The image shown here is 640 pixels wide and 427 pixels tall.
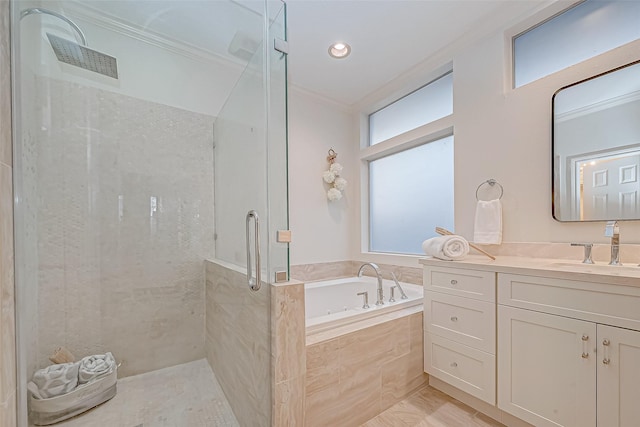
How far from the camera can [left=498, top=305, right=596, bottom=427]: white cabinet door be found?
1.17m

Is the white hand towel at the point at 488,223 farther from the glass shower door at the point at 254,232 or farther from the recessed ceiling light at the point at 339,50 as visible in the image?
the recessed ceiling light at the point at 339,50

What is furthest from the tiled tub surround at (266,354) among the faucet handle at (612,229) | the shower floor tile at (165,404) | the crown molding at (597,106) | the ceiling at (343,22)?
the crown molding at (597,106)

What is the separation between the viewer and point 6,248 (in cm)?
77

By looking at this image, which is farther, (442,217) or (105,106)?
(442,217)

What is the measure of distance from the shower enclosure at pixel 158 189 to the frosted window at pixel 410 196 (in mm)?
1726

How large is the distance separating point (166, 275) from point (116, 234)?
0.45 metres

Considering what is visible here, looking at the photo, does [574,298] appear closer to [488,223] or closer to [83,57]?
[488,223]

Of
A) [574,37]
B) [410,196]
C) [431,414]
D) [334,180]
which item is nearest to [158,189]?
[334,180]

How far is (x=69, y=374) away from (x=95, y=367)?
0.12 metres

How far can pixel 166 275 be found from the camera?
2.09m

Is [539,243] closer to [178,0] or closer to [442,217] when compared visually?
[442,217]

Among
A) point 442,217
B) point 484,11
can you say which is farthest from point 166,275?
point 484,11

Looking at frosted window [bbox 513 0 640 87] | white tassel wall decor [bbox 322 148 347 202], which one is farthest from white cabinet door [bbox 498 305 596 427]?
white tassel wall decor [bbox 322 148 347 202]

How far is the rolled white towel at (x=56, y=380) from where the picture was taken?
1.35 m
